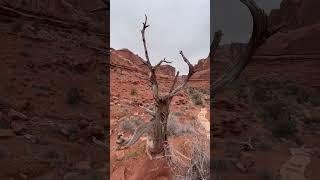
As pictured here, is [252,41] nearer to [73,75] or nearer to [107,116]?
[107,116]

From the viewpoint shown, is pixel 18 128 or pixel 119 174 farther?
pixel 18 128

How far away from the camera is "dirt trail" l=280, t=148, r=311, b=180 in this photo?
256 inches

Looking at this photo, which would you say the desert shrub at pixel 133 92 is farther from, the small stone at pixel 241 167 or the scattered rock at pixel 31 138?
the small stone at pixel 241 167

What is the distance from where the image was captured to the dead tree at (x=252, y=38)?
530 cm

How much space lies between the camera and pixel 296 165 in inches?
288

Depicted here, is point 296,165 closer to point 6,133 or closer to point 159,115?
point 159,115

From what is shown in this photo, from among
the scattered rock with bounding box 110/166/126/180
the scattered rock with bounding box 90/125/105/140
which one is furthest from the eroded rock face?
Result: the scattered rock with bounding box 110/166/126/180

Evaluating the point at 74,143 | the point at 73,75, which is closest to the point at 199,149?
the point at 74,143

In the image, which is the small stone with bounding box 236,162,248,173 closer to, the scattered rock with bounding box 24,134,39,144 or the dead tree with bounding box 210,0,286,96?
the dead tree with bounding box 210,0,286,96

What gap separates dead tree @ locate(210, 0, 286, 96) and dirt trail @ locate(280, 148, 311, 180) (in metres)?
2.06

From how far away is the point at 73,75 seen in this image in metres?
17.2

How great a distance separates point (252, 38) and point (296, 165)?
3141 mm

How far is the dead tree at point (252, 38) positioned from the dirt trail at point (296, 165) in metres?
2.06

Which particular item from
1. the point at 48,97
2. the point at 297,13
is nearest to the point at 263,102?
the point at 48,97
